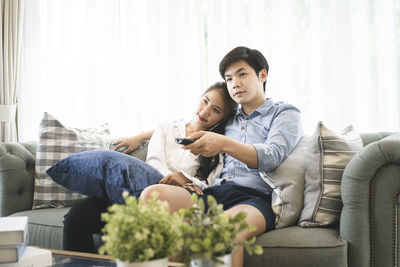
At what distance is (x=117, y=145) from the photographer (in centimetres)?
242

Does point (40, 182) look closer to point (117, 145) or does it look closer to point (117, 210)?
point (117, 145)

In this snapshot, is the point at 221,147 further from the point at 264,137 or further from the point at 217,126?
the point at 217,126

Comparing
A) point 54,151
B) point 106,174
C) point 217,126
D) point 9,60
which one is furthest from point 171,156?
point 9,60

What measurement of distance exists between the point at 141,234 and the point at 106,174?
0.96 metres

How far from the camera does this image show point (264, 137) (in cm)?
197

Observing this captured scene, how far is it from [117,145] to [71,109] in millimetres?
1142

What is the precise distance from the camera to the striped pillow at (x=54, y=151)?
2.26 meters

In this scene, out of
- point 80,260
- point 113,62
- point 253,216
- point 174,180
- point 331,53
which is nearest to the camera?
point 80,260

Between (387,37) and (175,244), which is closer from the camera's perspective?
(175,244)

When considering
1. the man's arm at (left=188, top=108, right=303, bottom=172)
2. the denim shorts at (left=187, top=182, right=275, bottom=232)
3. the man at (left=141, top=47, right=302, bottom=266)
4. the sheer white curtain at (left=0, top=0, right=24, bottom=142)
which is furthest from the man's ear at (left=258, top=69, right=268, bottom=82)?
the sheer white curtain at (left=0, top=0, right=24, bottom=142)

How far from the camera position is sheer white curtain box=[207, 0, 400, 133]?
256cm

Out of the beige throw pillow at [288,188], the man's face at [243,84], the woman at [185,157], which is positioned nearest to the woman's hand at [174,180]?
the woman at [185,157]

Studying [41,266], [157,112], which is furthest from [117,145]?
[41,266]

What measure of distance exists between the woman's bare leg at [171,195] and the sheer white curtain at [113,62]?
1.40 meters
